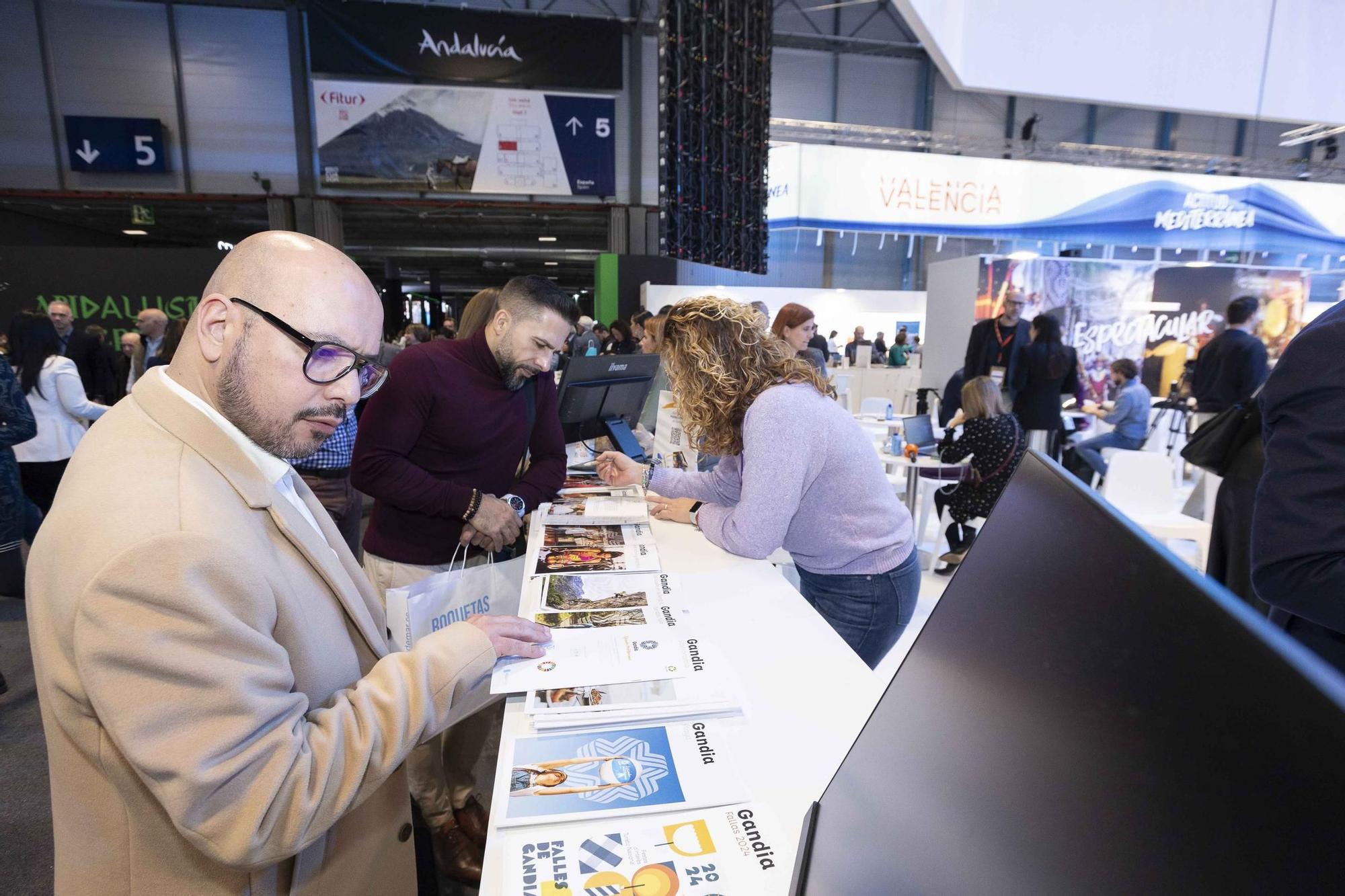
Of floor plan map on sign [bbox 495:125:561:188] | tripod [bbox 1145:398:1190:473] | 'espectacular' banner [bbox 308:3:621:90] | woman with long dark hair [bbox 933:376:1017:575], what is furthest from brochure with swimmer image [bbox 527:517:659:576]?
'espectacular' banner [bbox 308:3:621:90]

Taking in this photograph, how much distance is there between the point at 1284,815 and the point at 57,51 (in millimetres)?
13827

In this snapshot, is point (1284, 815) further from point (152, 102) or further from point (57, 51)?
point (57, 51)

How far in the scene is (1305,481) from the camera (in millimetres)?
849

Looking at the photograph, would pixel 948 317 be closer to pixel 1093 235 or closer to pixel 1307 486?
pixel 1093 235

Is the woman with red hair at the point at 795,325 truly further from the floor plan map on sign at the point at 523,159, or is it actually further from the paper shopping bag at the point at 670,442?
the floor plan map on sign at the point at 523,159

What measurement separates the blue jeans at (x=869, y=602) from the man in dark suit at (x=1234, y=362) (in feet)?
12.1

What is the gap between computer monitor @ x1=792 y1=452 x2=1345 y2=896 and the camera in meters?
0.19

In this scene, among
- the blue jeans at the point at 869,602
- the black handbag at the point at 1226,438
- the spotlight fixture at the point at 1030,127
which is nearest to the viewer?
the black handbag at the point at 1226,438

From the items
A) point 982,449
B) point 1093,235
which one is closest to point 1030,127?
point 1093,235

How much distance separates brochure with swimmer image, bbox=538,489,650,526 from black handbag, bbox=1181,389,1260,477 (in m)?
1.26

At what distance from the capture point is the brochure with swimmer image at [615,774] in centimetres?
78

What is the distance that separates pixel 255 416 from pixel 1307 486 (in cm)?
130

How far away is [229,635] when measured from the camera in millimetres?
660

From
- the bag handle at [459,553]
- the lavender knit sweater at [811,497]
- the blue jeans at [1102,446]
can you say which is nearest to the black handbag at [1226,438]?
the lavender knit sweater at [811,497]
